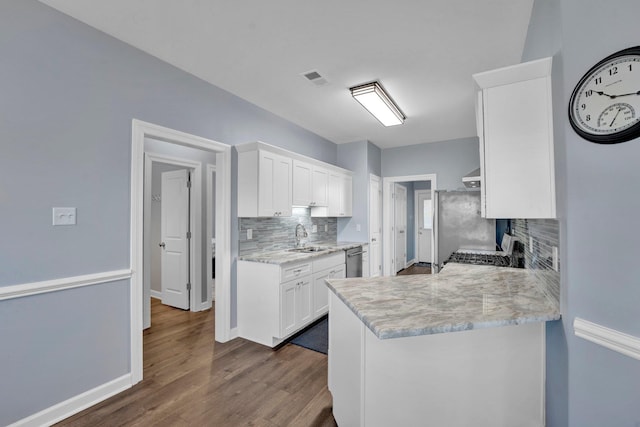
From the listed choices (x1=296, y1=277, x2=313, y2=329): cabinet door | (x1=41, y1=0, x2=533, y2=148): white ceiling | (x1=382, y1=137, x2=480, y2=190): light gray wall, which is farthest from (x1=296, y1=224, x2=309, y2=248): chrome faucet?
(x1=382, y1=137, x2=480, y2=190): light gray wall

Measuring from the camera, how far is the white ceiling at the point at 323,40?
1908mm

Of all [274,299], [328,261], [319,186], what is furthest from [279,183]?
[274,299]

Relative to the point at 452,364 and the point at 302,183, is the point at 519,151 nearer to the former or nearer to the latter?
the point at 452,364

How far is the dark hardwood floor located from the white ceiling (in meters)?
2.77

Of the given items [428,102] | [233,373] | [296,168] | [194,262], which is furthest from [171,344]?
[428,102]

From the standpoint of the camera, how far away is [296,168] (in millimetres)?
3754

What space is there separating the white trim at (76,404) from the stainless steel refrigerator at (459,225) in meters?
4.03

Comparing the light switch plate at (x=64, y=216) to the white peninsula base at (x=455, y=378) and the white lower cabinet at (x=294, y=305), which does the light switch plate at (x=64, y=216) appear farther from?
the white peninsula base at (x=455, y=378)

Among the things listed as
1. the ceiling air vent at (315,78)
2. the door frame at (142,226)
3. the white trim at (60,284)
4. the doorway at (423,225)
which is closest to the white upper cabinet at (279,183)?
the door frame at (142,226)

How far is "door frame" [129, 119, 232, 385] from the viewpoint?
2.27 m

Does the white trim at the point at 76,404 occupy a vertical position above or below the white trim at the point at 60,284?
below

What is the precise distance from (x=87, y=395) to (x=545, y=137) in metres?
3.33

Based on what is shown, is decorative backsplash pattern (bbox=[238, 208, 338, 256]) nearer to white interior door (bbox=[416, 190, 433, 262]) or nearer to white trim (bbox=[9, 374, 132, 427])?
white trim (bbox=[9, 374, 132, 427])

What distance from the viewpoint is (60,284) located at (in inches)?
74.0
